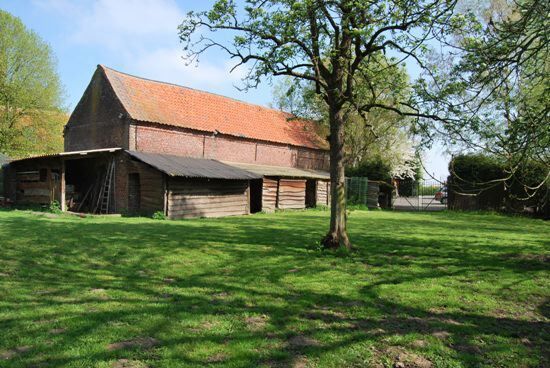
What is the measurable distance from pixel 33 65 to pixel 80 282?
114ft

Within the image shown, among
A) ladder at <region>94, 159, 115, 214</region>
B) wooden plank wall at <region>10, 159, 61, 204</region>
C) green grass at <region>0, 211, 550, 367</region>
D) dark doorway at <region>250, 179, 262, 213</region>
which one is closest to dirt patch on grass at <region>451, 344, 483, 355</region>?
green grass at <region>0, 211, 550, 367</region>

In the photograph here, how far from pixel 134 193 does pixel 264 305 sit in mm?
17341

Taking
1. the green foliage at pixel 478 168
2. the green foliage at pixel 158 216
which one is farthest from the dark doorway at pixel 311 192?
the green foliage at pixel 158 216

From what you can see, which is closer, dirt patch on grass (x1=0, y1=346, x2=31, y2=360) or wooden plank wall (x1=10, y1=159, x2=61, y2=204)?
dirt patch on grass (x1=0, y1=346, x2=31, y2=360)

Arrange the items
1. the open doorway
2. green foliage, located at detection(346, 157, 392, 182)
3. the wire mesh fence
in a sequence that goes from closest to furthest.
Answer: the open doorway < the wire mesh fence < green foliage, located at detection(346, 157, 392, 182)

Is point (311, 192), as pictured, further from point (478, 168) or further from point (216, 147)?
point (478, 168)

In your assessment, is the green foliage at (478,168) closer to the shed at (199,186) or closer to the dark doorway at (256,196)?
the dark doorway at (256,196)

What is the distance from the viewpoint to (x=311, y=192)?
104 ft

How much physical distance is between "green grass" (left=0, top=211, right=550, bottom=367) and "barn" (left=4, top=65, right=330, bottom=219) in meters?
9.87

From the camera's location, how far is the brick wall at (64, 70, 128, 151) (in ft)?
76.6

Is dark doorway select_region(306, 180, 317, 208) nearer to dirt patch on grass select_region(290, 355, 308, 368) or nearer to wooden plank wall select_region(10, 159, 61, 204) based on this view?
wooden plank wall select_region(10, 159, 61, 204)

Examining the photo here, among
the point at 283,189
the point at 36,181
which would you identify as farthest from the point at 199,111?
the point at 36,181

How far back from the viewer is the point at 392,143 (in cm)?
3788

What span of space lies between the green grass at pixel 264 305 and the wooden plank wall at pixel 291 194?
52.4 ft
